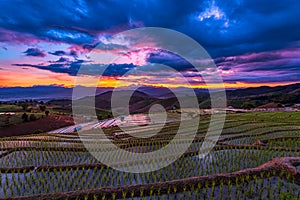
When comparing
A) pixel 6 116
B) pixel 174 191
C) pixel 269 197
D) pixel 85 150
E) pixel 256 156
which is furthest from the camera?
pixel 6 116

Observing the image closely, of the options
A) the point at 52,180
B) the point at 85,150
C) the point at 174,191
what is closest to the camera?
the point at 174,191

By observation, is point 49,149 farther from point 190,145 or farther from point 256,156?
point 256,156

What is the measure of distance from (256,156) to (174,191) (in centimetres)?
553

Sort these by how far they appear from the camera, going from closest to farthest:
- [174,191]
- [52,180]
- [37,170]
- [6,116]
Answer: [174,191], [52,180], [37,170], [6,116]

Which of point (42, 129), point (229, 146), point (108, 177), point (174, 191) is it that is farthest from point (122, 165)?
point (42, 129)

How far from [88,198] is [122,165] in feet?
9.93

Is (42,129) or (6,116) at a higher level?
(6,116)

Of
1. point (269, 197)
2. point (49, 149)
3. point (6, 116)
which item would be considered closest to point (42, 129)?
point (6, 116)

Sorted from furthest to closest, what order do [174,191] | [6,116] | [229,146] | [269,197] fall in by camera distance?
[6,116] < [229,146] < [174,191] < [269,197]

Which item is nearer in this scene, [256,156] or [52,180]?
[52,180]

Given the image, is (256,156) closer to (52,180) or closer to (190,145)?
(190,145)

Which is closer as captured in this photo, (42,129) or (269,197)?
(269,197)

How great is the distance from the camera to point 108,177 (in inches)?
313

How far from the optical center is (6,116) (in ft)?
95.3
